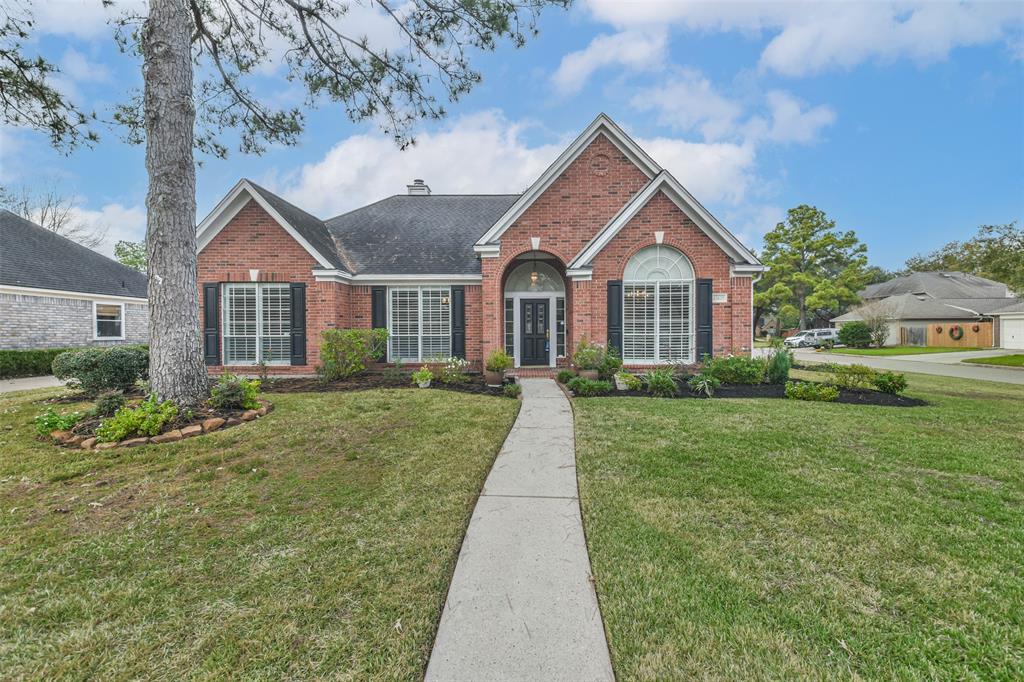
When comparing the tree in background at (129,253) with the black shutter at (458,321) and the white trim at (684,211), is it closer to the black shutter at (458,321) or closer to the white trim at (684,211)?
the black shutter at (458,321)

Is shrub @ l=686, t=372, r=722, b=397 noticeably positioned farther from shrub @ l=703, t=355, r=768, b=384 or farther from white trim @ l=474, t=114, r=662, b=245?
white trim @ l=474, t=114, r=662, b=245

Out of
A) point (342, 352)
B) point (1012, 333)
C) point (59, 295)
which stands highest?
point (59, 295)

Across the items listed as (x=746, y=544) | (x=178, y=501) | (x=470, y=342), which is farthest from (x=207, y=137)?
(x=746, y=544)

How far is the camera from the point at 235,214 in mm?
11664

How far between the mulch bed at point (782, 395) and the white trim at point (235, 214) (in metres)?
8.86

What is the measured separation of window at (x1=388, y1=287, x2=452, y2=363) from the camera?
1263cm

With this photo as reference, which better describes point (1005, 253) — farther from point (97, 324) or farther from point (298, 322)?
point (97, 324)

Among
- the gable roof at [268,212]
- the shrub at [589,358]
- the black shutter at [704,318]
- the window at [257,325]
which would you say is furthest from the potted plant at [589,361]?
the window at [257,325]

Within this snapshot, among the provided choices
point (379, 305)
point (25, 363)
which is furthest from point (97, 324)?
point (379, 305)

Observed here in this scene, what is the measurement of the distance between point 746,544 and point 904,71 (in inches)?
750

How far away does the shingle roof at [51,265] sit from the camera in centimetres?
1557

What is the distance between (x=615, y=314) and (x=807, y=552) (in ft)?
27.9

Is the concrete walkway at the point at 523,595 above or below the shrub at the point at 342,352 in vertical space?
below

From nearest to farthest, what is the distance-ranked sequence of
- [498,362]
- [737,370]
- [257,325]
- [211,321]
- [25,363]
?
[737,370] → [498,362] → [211,321] → [257,325] → [25,363]
